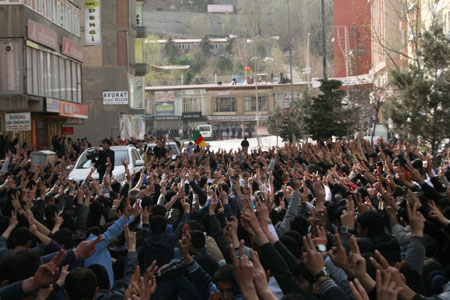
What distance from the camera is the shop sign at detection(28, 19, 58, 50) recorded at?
90.6 feet

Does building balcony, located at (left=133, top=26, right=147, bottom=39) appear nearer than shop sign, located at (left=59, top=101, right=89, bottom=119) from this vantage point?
No

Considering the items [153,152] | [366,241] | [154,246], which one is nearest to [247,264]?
[366,241]

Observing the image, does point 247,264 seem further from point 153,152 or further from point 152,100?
point 152,100

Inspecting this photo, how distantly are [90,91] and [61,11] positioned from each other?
544 inches

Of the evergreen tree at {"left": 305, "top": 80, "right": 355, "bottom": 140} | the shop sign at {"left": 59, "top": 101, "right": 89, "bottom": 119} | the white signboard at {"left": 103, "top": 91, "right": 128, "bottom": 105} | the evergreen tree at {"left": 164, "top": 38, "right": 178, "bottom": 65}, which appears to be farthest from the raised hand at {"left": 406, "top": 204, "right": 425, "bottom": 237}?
the evergreen tree at {"left": 164, "top": 38, "right": 178, "bottom": 65}

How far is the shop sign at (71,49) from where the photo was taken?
3294 cm

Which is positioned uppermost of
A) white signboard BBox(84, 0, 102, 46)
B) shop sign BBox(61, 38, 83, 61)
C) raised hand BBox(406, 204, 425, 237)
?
white signboard BBox(84, 0, 102, 46)

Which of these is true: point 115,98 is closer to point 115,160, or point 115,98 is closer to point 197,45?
point 115,160

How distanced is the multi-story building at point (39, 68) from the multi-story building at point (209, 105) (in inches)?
2011

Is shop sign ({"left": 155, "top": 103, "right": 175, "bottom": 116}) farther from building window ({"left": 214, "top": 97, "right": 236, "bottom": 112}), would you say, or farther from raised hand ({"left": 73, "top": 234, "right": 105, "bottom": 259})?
raised hand ({"left": 73, "top": 234, "right": 105, "bottom": 259})

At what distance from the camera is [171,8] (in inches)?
7328

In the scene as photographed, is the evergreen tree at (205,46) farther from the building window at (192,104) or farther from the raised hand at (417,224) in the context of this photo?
the raised hand at (417,224)

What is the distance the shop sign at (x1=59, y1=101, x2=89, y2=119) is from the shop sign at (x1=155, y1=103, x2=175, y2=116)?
5080cm

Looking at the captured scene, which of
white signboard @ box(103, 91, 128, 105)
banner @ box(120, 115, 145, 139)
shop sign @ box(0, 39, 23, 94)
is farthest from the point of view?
banner @ box(120, 115, 145, 139)
